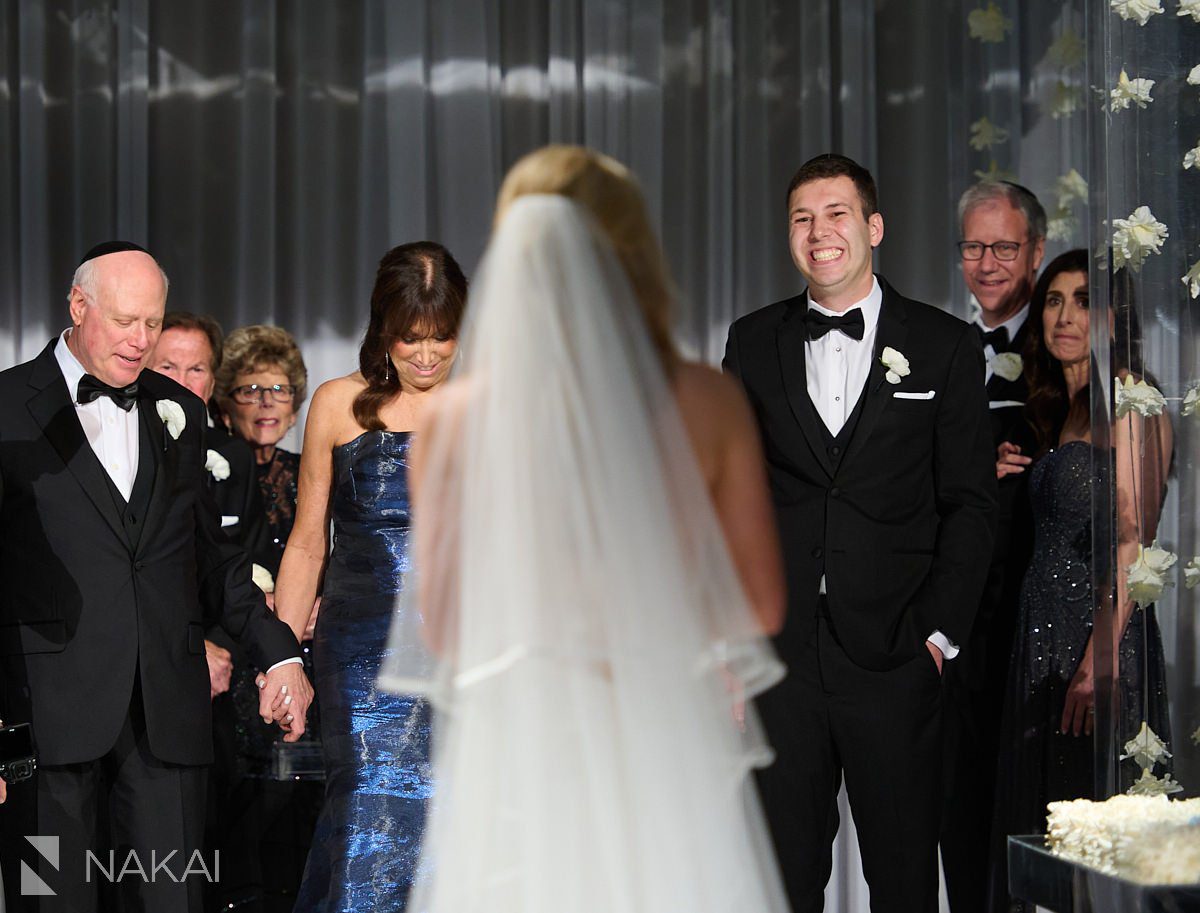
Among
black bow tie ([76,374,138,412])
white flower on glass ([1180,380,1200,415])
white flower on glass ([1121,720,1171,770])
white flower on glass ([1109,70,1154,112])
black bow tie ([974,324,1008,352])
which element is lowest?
white flower on glass ([1121,720,1171,770])

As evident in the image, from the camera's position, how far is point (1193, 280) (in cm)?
336

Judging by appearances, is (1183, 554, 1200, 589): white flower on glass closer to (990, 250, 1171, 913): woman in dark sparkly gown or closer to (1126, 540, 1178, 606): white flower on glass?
(1126, 540, 1178, 606): white flower on glass

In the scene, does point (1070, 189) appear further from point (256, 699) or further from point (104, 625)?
point (104, 625)

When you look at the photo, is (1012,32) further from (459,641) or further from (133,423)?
(459,641)

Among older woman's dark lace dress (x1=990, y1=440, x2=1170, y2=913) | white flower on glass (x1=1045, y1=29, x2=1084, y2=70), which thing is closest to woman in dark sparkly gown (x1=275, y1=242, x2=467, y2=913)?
older woman's dark lace dress (x1=990, y1=440, x2=1170, y2=913)

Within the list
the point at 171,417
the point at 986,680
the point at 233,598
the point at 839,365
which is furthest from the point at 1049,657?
the point at 171,417

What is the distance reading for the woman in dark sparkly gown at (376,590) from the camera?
11.6 feet

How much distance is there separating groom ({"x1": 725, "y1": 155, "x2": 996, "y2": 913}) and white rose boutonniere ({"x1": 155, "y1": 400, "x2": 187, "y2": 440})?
140 centimetres

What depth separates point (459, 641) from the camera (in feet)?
7.47

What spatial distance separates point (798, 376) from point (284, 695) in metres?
1.47

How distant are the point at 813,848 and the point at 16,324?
3.87 meters

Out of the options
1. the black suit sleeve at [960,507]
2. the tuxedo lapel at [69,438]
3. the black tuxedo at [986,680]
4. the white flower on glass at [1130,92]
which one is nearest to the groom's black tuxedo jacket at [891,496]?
the black suit sleeve at [960,507]

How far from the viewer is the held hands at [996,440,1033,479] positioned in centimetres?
427

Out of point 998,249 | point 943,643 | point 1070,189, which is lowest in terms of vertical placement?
point 943,643
